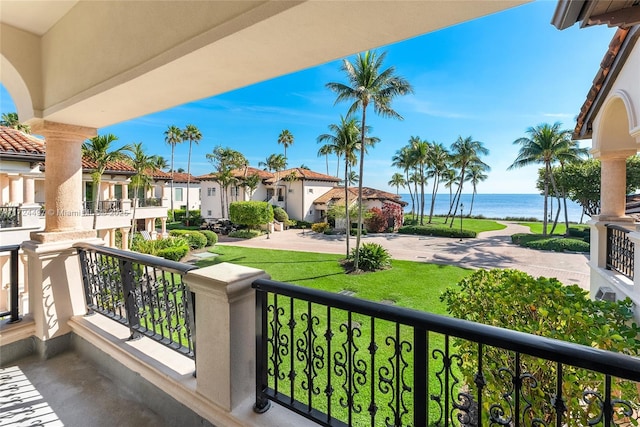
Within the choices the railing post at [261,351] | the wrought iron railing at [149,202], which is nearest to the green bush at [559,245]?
the railing post at [261,351]

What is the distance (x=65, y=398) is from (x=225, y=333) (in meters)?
1.93

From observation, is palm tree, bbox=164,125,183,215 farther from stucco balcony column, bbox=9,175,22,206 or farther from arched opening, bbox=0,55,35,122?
arched opening, bbox=0,55,35,122

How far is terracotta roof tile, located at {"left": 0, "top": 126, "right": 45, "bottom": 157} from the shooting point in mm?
8781

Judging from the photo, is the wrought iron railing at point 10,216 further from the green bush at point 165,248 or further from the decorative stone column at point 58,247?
the decorative stone column at point 58,247

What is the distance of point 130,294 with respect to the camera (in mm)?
2770

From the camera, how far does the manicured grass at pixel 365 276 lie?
35.1 ft

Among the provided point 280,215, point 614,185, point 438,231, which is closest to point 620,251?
point 614,185

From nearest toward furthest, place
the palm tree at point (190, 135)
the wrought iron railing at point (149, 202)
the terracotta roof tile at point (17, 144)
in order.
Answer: the terracotta roof tile at point (17, 144) → the wrought iron railing at point (149, 202) → the palm tree at point (190, 135)

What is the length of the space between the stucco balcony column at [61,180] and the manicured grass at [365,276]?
766cm

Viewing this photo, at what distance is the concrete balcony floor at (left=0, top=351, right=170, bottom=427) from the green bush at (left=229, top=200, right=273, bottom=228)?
72.1 ft

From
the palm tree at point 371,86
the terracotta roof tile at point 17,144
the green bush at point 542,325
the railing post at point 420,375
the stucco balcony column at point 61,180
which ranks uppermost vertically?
the palm tree at point 371,86

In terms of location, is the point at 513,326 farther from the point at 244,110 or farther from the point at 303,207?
the point at 244,110

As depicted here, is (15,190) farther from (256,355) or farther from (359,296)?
(256,355)

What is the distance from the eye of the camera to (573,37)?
390cm
